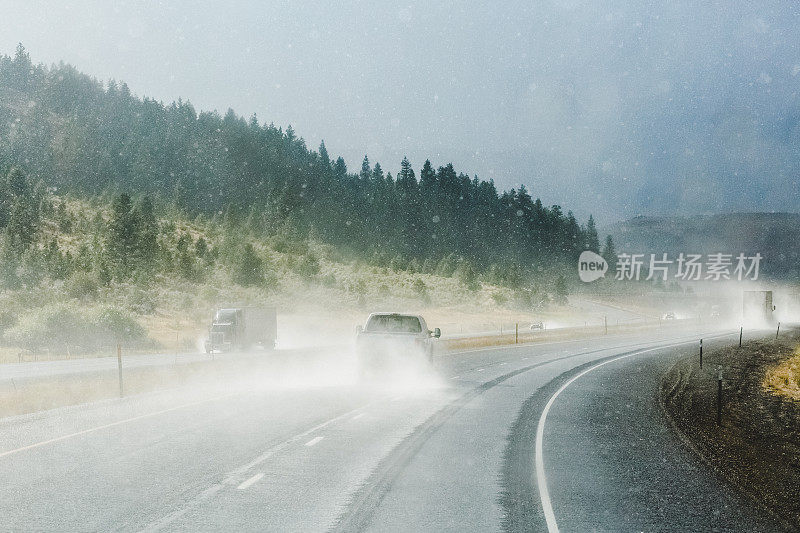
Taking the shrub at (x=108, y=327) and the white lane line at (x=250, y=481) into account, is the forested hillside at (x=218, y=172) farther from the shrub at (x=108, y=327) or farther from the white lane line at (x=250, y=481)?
the white lane line at (x=250, y=481)

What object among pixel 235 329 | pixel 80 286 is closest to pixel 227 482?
pixel 235 329

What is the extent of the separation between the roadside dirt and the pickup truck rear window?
25.6 ft

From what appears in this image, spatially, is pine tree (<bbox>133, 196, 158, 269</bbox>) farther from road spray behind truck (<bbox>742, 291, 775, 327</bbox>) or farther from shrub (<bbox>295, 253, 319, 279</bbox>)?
road spray behind truck (<bbox>742, 291, 775, 327</bbox>)

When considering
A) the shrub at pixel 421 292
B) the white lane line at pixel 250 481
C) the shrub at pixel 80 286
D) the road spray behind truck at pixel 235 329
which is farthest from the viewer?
the shrub at pixel 421 292

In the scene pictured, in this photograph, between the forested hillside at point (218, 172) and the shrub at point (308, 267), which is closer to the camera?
the shrub at point (308, 267)

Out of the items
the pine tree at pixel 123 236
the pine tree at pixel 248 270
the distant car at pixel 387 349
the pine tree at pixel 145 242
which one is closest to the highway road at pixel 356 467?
the distant car at pixel 387 349

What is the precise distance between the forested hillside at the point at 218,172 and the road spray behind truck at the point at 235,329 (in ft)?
233

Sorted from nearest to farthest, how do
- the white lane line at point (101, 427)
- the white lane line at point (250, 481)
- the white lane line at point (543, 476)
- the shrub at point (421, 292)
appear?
the white lane line at point (543, 476)
the white lane line at point (250, 481)
the white lane line at point (101, 427)
the shrub at point (421, 292)

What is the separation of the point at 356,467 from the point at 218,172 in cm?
14467

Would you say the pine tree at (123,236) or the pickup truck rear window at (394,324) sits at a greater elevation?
the pine tree at (123,236)

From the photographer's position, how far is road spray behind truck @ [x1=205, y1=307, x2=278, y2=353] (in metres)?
40.9

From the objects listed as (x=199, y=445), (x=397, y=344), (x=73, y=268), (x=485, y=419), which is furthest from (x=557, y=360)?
(x=73, y=268)

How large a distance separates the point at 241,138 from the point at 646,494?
163 metres

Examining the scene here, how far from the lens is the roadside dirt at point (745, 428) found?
1069 cm
